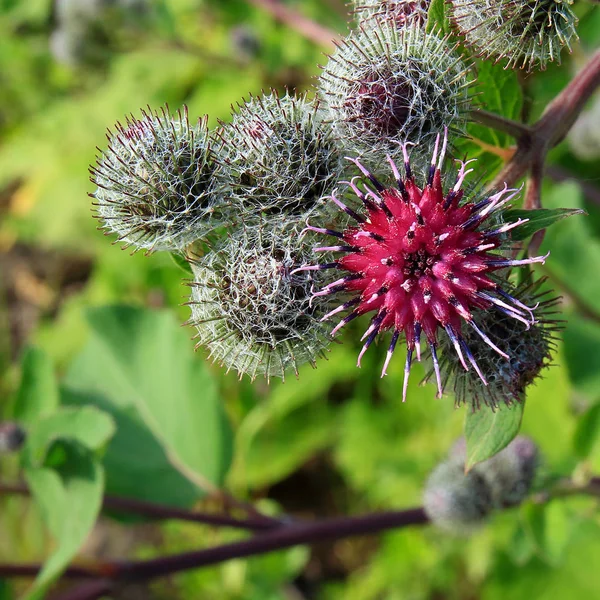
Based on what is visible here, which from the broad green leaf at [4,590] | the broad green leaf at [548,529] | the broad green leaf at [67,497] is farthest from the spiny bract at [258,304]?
the broad green leaf at [4,590]

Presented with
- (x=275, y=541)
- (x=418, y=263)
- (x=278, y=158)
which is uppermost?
(x=278, y=158)

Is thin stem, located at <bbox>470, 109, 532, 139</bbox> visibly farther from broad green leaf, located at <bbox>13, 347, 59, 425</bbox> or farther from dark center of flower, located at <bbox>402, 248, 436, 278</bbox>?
broad green leaf, located at <bbox>13, 347, 59, 425</bbox>

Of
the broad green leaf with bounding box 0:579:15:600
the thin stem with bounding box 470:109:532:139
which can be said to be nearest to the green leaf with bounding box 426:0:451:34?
the thin stem with bounding box 470:109:532:139

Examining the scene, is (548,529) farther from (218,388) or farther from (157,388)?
(218,388)

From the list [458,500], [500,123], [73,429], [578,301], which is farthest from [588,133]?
[73,429]

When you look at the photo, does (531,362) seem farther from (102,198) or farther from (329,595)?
(329,595)

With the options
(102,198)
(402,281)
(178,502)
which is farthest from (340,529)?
(102,198)

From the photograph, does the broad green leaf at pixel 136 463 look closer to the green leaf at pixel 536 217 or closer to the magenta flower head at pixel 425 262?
the magenta flower head at pixel 425 262
